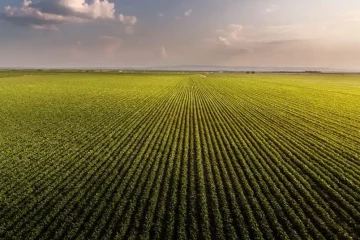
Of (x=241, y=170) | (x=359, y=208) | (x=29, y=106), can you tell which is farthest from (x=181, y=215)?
(x=29, y=106)

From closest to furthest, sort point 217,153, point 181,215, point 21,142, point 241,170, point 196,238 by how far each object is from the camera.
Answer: point 196,238, point 181,215, point 241,170, point 217,153, point 21,142

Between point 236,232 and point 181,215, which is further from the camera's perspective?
point 181,215

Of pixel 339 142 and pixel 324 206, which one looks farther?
pixel 339 142

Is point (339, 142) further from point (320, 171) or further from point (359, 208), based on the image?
point (359, 208)

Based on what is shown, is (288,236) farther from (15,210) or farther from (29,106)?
(29,106)

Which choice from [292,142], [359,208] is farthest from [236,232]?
[292,142]

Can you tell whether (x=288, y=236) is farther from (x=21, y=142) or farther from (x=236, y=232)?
(x=21, y=142)

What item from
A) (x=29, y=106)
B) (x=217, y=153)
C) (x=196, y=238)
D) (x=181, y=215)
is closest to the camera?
(x=196, y=238)

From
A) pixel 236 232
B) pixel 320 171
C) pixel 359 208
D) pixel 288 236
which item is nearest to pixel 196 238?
pixel 236 232

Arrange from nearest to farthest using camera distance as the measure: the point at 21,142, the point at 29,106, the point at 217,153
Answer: the point at 217,153 < the point at 21,142 < the point at 29,106
